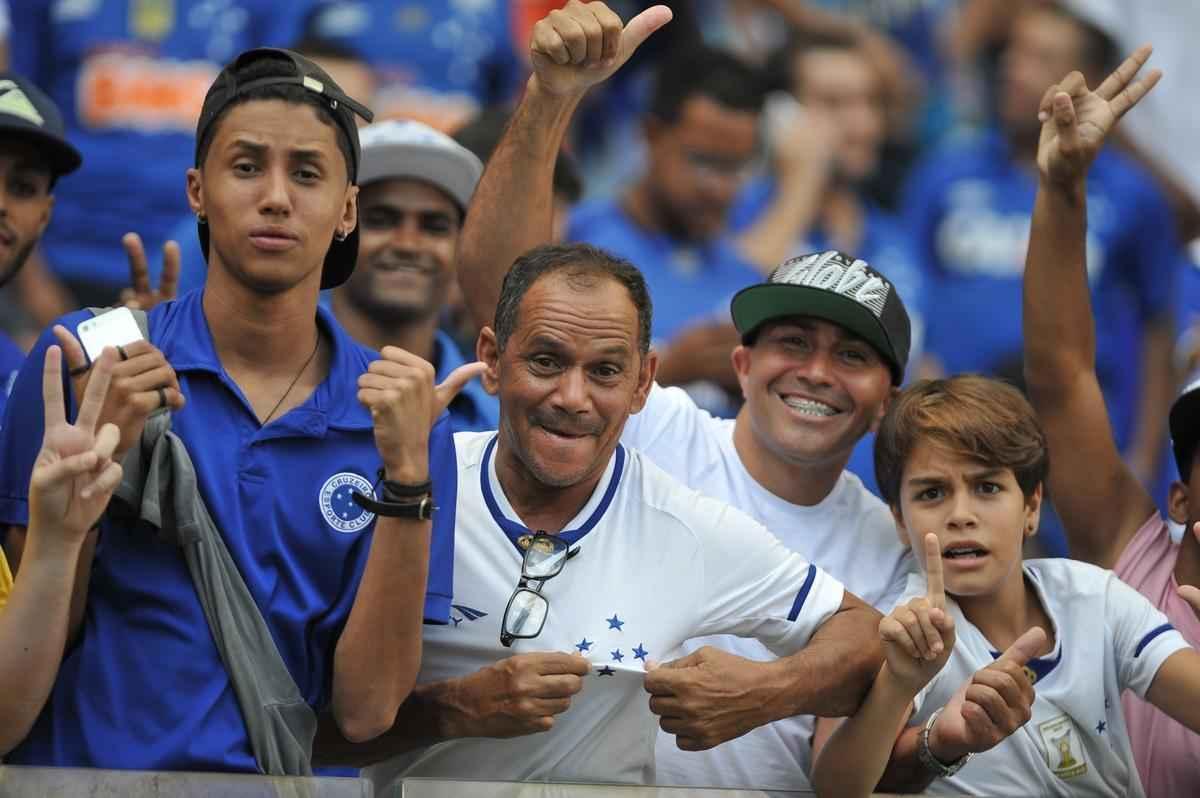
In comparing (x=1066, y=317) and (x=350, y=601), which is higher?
(x=1066, y=317)

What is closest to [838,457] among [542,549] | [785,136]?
[542,549]

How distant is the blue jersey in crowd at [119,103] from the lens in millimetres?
5574

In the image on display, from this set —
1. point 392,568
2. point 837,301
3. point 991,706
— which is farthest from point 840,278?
point 392,568

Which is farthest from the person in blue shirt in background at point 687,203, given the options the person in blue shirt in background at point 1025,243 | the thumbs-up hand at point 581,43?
the thumbs-up hand at point 581,43

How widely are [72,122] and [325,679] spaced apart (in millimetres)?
3084

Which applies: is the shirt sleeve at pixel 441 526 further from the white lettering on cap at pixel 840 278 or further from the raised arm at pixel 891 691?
the white lettering on cap at pixel 840 278

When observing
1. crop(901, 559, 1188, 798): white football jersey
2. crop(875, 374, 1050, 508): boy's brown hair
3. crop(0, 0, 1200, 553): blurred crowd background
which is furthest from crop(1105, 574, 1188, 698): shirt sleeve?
crop(0, 0, 1200, 553): blurred crowd background

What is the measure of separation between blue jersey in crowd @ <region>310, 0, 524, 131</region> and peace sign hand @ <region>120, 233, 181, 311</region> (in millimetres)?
1748

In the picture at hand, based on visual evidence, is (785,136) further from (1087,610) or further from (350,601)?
(350,601)

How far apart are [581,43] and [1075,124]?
1.04m

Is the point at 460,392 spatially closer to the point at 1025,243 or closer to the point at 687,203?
the point at 687,203

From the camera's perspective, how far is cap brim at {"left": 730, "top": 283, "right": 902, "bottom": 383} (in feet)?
12.4

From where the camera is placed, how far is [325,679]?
298cm

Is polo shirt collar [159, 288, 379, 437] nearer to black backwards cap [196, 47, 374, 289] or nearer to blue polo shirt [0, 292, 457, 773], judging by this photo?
blue polo shirt [0, 292, 457, 773]
